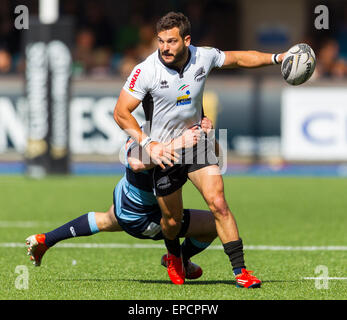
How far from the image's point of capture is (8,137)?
17.4 m

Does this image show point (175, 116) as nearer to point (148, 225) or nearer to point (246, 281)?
point (148, 225)

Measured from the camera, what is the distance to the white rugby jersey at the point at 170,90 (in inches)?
271

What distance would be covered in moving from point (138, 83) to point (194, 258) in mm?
2464

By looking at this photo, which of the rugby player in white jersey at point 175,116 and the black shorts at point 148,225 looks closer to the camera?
the rugby player in white jersey at point 175,116

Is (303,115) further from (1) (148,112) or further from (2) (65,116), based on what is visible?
(1) (148,112)

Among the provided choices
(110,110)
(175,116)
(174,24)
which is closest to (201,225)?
(175,116)

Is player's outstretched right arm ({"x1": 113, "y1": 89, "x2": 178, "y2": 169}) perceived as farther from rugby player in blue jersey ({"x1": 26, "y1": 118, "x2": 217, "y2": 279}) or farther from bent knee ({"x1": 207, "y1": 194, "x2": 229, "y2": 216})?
bent knee ({"x1": 207, "y1": 194, "x2": 229, "y2": 216})

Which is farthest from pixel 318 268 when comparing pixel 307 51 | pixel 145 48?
pixel 145 48

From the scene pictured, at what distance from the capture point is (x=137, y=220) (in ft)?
24.1

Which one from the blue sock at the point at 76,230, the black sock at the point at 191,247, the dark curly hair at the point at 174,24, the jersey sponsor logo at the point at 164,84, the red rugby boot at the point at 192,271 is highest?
the dark curly hair at the point at 174,24

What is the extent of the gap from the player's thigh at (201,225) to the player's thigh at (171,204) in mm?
313

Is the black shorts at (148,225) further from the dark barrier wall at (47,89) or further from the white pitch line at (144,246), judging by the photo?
the dark barrier wall at (47,89)
